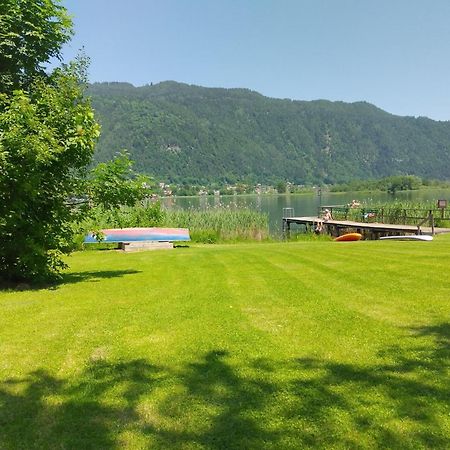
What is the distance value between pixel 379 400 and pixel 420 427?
50cm

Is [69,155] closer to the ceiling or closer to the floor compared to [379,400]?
closer to the ceiling

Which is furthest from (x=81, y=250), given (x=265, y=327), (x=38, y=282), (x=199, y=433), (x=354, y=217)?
(x=354, y=217)

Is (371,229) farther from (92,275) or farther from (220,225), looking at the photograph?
(92,275)

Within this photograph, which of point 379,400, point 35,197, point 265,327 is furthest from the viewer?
point 35,197

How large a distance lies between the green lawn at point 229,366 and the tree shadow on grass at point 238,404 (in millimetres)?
15

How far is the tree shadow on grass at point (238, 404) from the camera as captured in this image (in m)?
3.68

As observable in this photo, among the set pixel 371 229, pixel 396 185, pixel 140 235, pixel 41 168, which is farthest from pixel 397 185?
pixel 41 168

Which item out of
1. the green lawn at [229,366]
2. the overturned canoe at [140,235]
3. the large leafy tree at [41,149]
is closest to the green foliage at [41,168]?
the large leafy tree at [41,149]

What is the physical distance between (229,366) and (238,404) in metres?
0.90

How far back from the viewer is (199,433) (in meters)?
3.75

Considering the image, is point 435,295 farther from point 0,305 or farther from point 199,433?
point 0,305

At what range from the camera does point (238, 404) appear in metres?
4.21

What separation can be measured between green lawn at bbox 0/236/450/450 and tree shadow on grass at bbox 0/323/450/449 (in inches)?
0.6

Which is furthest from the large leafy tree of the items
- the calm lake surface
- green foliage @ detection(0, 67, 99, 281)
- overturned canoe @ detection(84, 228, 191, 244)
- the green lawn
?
the calm lake surface
